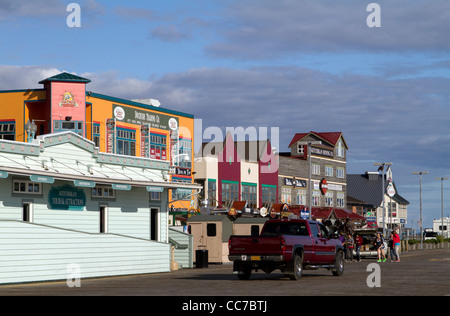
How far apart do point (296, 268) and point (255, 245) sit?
A: 155 cm

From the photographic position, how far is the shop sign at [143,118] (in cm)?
5491

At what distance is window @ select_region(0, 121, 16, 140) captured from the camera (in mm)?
52219

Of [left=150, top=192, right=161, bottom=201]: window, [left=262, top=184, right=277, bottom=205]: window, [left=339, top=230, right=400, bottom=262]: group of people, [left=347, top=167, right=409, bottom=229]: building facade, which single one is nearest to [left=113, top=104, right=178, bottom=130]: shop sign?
[left=262, top=184, right=277, bottom=205]: window

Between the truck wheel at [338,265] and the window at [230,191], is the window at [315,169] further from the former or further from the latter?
the truck wheel at [338,265]

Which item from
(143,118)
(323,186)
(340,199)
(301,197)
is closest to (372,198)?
(340,199)

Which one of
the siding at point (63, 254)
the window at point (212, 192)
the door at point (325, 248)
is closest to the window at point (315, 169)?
the window at point (212, 192)

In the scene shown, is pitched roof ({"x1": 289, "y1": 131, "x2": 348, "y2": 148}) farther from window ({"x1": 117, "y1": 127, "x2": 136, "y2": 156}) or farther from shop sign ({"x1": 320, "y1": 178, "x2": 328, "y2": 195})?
window ({"x1": 117, "y1": 127, "x2": 136, "y2": 156})

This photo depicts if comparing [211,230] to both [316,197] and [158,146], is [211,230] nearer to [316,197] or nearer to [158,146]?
[158,146]

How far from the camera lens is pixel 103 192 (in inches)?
1358

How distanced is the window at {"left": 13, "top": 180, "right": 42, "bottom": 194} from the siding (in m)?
2.61

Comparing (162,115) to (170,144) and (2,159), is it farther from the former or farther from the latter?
(2,159)

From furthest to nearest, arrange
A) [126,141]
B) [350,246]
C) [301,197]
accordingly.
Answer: [301,197] < [126,141] < [350,246]
